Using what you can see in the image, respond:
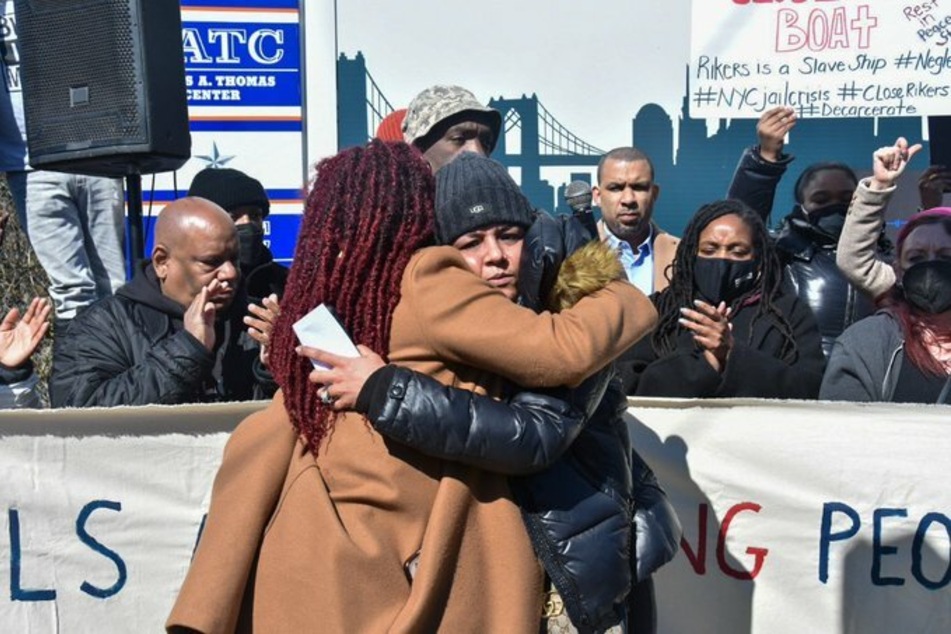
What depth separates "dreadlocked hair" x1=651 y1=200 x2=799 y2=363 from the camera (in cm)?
421

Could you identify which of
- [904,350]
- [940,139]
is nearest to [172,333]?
[904,350]

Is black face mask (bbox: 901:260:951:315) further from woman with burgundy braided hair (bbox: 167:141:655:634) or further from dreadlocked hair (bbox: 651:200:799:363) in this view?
woman with burgundy braided hair (bbox: 167:141:655:634)

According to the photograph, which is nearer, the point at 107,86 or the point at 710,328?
the point at 710,328

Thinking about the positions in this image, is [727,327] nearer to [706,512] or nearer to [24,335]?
[706,512]

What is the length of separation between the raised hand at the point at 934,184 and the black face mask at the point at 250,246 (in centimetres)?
339

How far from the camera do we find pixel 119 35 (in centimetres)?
501

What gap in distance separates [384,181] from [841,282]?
10.0ft

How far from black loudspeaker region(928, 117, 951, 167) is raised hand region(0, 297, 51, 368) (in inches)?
182

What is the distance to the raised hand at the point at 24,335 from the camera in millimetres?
3742

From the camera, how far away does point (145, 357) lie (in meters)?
3.80

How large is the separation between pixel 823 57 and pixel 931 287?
2.72m

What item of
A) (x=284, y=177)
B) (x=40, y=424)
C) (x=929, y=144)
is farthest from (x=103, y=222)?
(x=929, y=144)

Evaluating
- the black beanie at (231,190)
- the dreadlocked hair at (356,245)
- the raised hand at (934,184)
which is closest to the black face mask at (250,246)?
the black beanie at (231,190)

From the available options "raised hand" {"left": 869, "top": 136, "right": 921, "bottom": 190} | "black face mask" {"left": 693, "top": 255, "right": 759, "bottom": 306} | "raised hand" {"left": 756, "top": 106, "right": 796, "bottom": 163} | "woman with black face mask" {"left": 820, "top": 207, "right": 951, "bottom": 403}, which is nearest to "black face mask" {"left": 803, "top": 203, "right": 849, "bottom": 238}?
"raised hand" {"left": 756, "top": 106, "right": 796, "bottom": 163}
